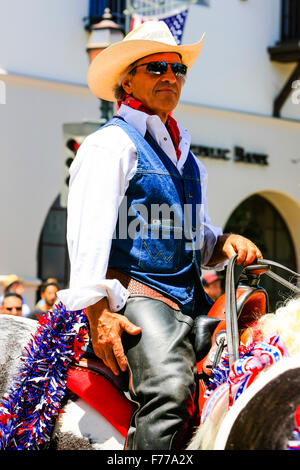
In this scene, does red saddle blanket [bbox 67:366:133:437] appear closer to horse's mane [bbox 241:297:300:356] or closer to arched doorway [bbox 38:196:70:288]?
horse's mane [bbox 241:297:300:356]

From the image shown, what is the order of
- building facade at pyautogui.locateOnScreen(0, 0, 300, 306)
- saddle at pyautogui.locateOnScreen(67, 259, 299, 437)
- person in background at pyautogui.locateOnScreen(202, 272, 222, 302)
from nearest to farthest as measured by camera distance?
saddle at pyautogui.locateOnScreen(67, 259, 299, 437), person in background at pyautogui.locateOnScreen(202, 272, 222, 302), building facade at pyautogui.locateOnScreen(0, 0, 300, 306)

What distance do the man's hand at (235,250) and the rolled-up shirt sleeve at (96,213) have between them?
569 mm

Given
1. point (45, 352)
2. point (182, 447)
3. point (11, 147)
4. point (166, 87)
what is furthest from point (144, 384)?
point (11, 147)

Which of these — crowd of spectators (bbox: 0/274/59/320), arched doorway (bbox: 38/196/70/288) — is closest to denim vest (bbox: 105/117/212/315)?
crowd of spectators (bbox: 0/274/59/320)

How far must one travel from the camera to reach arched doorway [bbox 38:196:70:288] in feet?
38.8

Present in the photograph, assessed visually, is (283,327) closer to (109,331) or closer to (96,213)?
(109,331)

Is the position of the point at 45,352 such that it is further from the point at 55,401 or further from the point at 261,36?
the point at 261,36

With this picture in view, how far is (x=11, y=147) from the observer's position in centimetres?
1126

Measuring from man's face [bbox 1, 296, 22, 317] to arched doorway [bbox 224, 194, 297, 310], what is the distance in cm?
690

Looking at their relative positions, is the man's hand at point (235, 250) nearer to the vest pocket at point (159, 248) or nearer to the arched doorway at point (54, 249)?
the vest pocket at point (159, 248)

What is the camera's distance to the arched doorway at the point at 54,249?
11.8 meters

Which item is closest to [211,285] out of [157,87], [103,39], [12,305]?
[12,305]

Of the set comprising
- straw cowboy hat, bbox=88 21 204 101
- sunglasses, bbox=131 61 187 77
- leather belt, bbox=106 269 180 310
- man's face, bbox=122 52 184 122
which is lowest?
leather belt, bbox=106 269 180 310

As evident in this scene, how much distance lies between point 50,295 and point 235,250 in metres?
5.48
